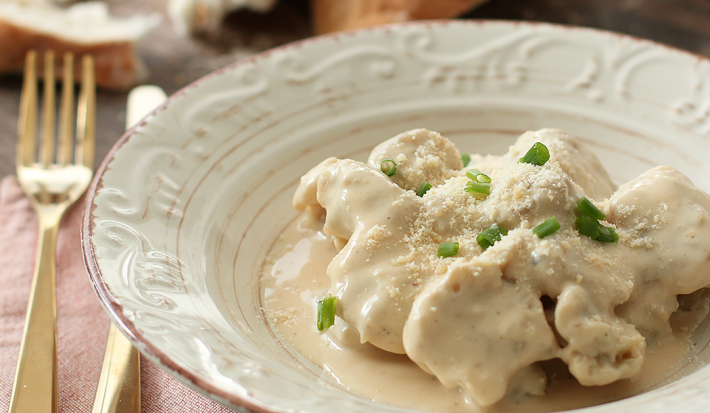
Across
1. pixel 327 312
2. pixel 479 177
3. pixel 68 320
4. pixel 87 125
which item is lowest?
pixel 68 320

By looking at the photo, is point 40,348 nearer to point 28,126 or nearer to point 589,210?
point 28,126

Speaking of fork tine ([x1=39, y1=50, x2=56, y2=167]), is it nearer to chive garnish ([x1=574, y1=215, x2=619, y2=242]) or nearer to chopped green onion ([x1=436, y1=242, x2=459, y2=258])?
chopped green onion ([x1=436, y1=242, x2=459, y2=258])

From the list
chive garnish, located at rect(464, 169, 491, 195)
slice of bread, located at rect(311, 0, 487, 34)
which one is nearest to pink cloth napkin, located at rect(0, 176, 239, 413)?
chive garnish, located at rect(464, 169, 491, 195)

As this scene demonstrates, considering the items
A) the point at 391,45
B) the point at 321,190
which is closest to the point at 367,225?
the point at 321,190

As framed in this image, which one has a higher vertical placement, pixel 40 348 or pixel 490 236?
pixel 490 236

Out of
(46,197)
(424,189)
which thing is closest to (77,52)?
(46,197)

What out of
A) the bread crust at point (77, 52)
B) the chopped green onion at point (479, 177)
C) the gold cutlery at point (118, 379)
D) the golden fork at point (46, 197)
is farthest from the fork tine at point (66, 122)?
the chopped green onion at point (479, 177)

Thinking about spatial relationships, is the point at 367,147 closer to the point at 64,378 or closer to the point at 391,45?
the point at 391,45
